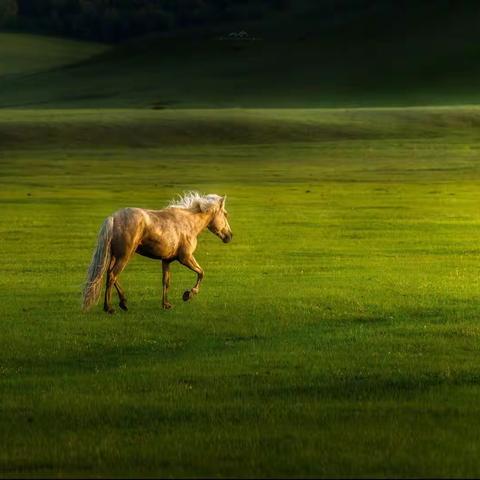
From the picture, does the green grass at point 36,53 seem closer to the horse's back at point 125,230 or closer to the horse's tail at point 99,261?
the horse's back at point 125,230

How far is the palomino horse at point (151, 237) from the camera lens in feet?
57.0

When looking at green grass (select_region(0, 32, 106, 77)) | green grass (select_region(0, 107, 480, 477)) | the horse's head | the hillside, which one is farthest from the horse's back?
green grass (select_region(0, 32, 106, 77))

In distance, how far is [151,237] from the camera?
1805cm

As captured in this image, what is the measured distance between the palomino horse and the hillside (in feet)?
336

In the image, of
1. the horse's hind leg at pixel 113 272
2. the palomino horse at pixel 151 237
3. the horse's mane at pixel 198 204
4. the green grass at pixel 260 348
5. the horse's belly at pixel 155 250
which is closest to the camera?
the green grass at pixel 260 348

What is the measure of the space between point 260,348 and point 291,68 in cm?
→ 14128

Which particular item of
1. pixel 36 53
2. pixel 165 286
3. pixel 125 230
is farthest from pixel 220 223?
pixel 36 53

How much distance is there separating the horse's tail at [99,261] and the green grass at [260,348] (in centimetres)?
38

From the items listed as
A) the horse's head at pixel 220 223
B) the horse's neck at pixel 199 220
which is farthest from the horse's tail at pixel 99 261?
the horse's head at pixel 220 223

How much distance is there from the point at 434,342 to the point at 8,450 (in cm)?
644

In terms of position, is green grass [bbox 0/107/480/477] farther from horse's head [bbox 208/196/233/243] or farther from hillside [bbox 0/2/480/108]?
hillside [bbox 0/2/480/108]

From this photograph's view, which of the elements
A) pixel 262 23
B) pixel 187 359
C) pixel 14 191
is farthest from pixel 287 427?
pixel 262 23

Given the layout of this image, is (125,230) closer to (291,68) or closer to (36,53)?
(291,68)

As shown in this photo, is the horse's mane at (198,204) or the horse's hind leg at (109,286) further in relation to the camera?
the horse's mane at (198,204)
